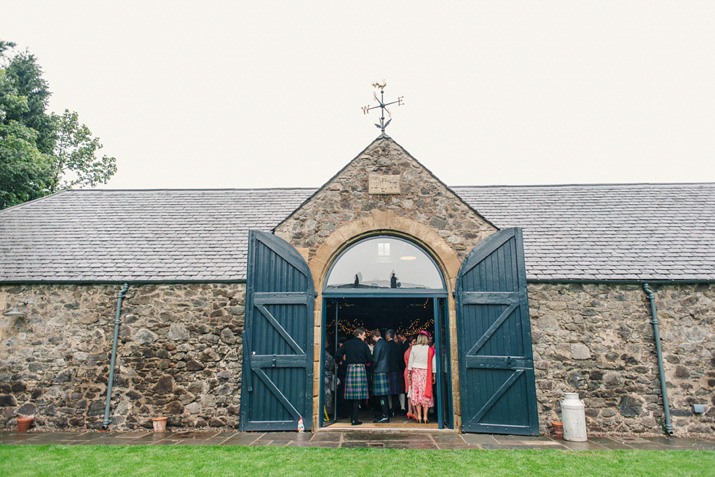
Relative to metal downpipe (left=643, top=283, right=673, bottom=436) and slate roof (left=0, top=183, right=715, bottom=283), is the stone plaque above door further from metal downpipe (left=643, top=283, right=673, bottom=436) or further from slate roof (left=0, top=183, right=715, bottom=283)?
metal downpipe (left=643, top=283, right=673, bottom=436)

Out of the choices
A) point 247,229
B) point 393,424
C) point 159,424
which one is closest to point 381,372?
point 393,424

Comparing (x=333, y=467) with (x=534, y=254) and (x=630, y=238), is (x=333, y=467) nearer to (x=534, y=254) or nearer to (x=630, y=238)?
(x=534, y=254)

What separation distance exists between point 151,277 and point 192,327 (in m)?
1.48

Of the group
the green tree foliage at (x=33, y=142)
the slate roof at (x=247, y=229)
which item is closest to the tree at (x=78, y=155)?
the green tree foliage at (x=33, y=142)

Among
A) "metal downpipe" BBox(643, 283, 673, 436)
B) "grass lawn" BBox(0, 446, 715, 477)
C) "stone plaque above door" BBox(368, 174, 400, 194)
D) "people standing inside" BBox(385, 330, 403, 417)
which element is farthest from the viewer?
"people standing inside" BBox(385, 330, 403, 417)

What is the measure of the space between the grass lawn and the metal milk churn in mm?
770

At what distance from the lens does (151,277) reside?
344 inches

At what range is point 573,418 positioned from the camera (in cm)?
716

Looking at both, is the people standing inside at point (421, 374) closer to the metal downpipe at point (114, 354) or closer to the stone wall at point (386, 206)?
the stone wall at point (386, 206)

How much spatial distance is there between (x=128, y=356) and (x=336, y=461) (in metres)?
5.00

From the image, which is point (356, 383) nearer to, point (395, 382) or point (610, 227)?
point (395, 382)

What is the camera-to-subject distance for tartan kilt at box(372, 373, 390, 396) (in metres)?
8.51

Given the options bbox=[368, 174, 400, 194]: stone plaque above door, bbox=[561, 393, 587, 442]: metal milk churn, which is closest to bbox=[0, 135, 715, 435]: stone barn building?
bbox=[368, 174, 400, 194]: stone plaque above door

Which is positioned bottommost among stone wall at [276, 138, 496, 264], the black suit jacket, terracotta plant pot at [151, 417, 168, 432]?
terracotta plant pot at [151, 417, 168, 432]
